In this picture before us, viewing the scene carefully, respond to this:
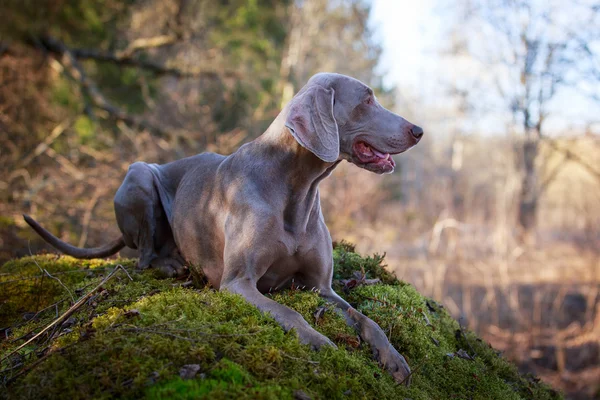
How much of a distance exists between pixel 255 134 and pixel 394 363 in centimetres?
1161

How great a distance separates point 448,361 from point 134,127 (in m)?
9.03

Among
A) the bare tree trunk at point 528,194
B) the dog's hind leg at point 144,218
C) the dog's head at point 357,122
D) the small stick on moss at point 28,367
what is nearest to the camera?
the small stick on moss at point 28,367

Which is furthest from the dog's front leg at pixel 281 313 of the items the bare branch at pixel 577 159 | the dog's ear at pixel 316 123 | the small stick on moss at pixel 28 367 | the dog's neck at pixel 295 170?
the bare branch at pixel 577 159

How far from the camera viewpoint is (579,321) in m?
11.3

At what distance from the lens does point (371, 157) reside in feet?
12.2

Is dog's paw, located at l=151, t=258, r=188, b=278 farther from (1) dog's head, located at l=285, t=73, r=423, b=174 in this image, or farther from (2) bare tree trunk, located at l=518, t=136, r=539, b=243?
(2) bare tree trunk, located at l=518, t=136, r=539, b=243

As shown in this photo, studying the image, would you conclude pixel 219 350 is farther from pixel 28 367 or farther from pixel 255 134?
pixel 255 134

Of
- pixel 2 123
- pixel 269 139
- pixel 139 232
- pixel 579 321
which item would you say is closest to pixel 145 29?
Result: pixel 2 123

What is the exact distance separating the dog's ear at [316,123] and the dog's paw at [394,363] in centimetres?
123

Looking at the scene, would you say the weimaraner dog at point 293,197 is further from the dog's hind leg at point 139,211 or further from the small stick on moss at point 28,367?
the small stick on moss at point 28,367

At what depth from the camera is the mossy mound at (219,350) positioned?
229 cm

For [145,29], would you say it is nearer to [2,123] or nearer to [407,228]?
[2,123]

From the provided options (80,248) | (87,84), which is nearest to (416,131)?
(80,248)

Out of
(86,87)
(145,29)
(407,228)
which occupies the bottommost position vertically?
(407,228)
